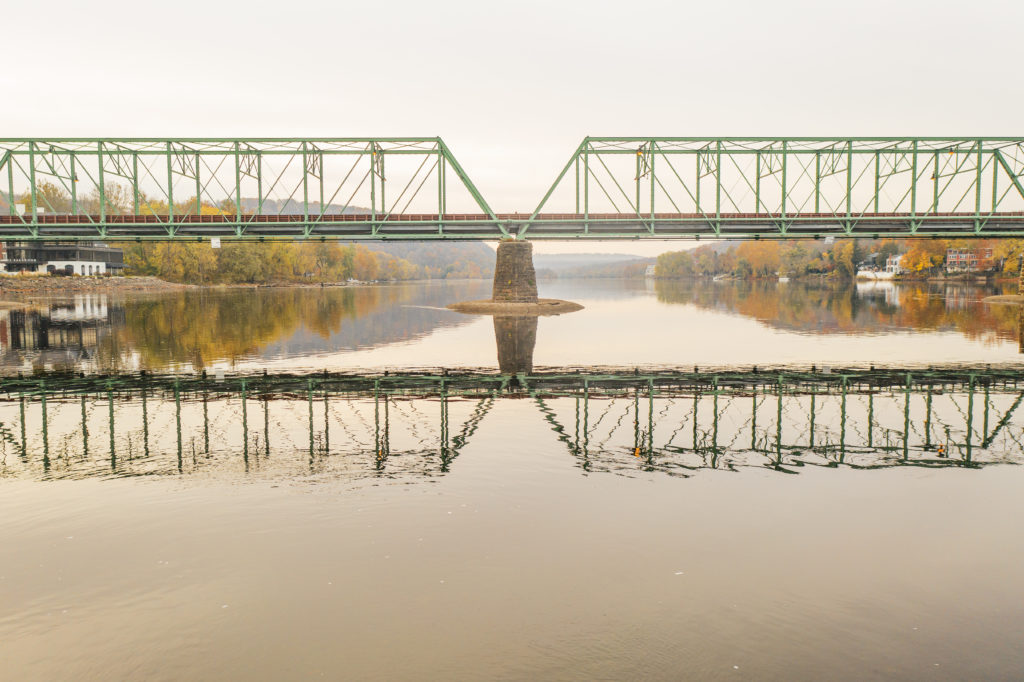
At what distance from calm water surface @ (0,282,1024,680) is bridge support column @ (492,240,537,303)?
62614mm

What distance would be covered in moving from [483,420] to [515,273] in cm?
6878

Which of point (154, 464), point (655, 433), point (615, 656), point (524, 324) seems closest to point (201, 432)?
point (154, 464)

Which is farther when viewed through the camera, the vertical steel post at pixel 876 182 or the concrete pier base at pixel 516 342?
the vertical steel post at pixel 876 182

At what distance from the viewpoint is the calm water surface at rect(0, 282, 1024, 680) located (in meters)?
9.98

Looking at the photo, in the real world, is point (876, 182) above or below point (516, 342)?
above

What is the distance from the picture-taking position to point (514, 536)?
14109 millimetres

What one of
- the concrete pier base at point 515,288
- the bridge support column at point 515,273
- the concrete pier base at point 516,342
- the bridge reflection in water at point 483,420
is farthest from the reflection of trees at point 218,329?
the bridge support column at point 515,273

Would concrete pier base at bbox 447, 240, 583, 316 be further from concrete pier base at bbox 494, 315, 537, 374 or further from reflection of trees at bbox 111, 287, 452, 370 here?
reflection of trees at bbox 111, 287, 452, 370

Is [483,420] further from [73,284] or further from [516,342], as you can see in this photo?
[73,284]

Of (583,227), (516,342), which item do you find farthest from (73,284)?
(516,342)

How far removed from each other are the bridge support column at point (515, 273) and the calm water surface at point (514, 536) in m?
62.6

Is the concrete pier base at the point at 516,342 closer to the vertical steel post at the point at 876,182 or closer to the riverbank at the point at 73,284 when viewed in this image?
the vertical steel post at the point at 876,182

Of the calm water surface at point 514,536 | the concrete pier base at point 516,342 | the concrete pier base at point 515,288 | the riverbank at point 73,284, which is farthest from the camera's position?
the riverbank at point 73,284

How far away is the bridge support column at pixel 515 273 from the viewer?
92312 millimetres
